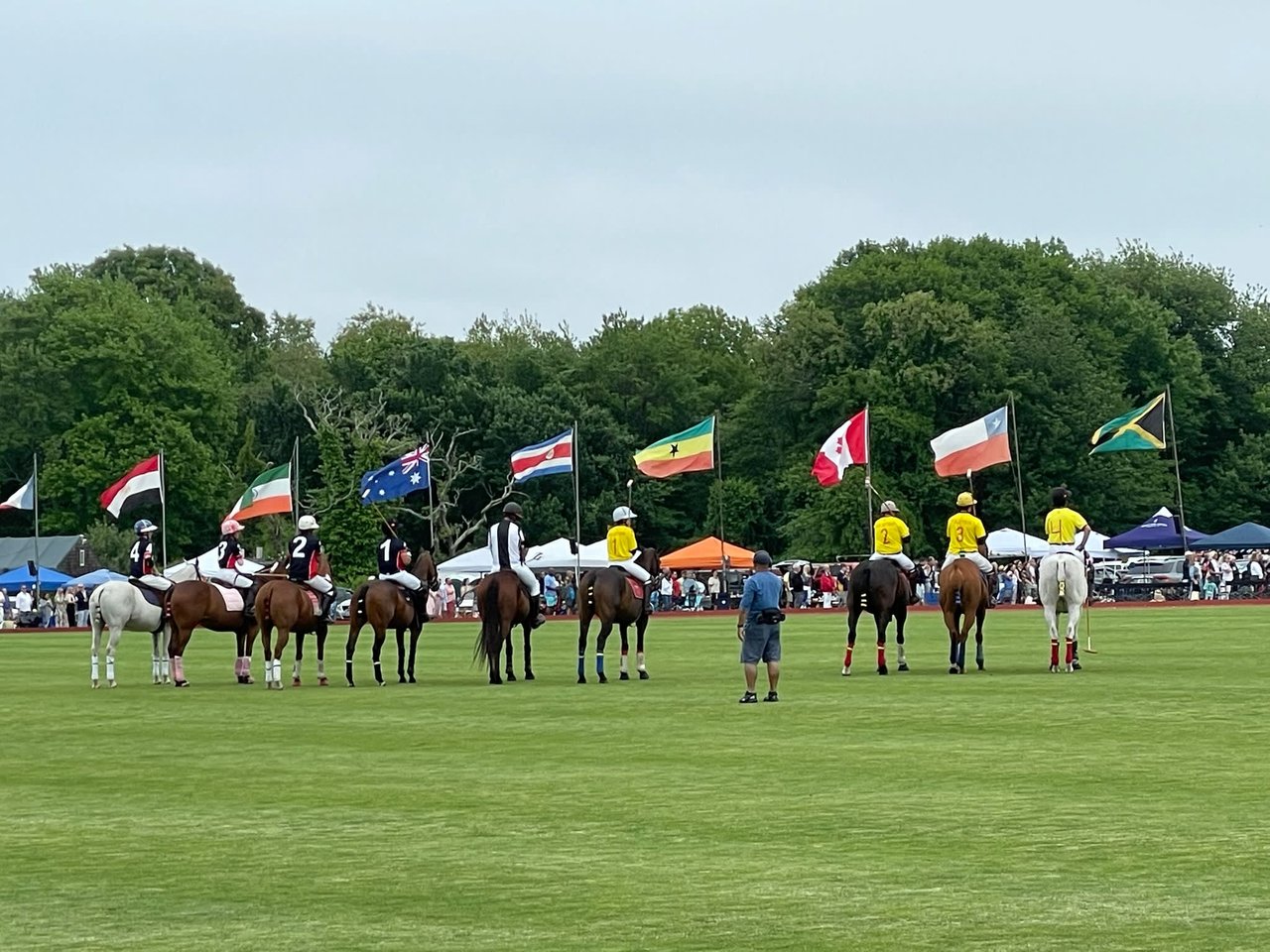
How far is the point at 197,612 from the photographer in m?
22.8

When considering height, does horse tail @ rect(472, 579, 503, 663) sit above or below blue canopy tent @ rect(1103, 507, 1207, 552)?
below

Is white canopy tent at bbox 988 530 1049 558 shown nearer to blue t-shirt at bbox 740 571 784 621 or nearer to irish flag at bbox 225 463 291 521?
irish flag at bbox 225 463 291 521

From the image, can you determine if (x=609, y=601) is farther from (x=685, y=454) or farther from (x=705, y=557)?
(x=705, y=557)

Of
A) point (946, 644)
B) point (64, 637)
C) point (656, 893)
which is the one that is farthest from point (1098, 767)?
point (64, 637)

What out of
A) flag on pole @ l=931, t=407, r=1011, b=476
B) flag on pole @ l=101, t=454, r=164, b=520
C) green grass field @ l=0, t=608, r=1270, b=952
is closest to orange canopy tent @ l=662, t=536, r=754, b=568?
flag on pole @ l=931, t=407, r=1011, b=476

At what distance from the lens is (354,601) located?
22.8m

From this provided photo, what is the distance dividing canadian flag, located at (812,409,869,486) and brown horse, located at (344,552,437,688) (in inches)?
716

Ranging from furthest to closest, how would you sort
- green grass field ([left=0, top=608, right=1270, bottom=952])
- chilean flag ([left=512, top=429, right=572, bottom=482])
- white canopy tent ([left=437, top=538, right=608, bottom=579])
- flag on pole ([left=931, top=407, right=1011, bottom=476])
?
1. white canopy tent ([left=437, top=538, right=608, bottom=579])
2. chilean flag ([left=512, top=429, right=572, bottom=482])
3. flag on pole ([left=931, top=407, right=1011, bottom=476])
4. green grass field ([left=0, top=608, right=1270, bottom=952])

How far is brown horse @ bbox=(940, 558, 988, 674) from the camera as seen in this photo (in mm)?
21688

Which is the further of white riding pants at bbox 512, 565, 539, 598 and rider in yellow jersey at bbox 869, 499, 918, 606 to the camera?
rider in yellow jersey at bbox 869, 499, 918, 606

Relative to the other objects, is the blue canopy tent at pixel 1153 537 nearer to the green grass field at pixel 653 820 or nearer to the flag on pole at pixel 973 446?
the flag on pole at pixel 973 446

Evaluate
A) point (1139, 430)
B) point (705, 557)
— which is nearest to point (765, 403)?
point (705, 557)

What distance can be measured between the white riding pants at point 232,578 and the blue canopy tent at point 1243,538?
40614mm

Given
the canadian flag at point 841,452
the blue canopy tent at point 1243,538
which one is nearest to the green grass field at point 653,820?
the canadian flag at point 841,452
